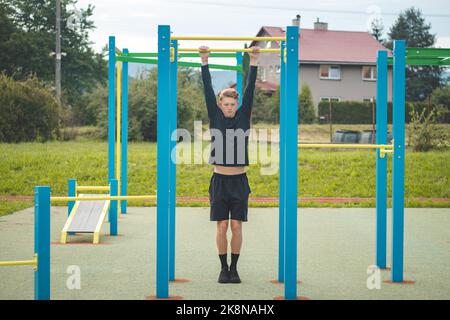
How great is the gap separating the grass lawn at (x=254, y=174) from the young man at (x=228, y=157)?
7.79m

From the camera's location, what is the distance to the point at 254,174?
655 inches

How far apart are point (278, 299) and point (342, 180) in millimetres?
10959

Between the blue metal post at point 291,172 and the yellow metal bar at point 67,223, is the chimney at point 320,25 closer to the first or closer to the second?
the yellow metal bar at point 67,223

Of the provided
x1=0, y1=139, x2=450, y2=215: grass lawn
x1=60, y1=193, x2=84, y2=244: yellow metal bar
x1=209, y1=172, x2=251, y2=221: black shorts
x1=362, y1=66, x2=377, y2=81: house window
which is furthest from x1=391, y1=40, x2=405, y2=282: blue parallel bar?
x1=362, y1=66, x2=377, y2=81: house window

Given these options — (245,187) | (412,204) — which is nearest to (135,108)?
(412,204)

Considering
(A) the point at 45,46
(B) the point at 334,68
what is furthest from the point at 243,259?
(B) the point at 334,68

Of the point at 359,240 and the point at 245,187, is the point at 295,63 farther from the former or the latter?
the point at 359,240

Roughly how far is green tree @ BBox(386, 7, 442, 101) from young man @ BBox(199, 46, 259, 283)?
54079 mm

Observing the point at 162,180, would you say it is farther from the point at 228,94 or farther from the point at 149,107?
the point at 149,107

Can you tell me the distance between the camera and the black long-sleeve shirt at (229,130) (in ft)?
19.7

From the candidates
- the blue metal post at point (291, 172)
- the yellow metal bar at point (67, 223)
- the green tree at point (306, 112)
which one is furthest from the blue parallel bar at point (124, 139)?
the green tree at point (306, 112)

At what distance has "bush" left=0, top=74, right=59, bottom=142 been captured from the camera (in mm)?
22609

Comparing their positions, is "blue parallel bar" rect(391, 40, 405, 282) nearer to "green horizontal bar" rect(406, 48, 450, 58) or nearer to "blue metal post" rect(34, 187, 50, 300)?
"green horizontal bar" rect(406, 48, 450, 58)

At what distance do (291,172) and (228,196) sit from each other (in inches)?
33.1
